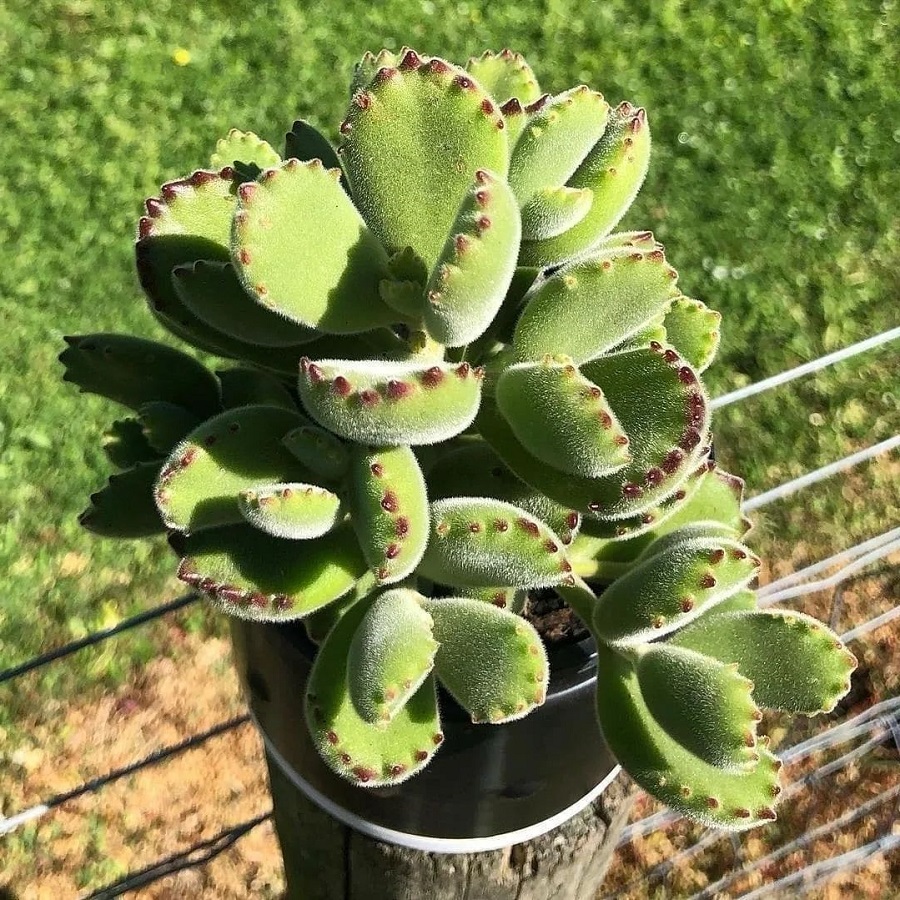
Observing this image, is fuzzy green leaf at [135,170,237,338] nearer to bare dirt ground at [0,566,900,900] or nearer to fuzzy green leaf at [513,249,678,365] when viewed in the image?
fuzzy green leaf at [513,249,678,365]

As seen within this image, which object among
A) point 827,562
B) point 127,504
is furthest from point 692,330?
point 827,562

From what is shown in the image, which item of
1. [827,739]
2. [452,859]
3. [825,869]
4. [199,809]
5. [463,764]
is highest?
[463,764]

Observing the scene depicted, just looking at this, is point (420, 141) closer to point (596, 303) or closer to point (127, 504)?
point (596, 303)

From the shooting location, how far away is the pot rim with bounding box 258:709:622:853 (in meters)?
0.92

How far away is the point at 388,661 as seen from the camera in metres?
0.68

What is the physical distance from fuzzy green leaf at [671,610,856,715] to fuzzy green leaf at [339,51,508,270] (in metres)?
0.37

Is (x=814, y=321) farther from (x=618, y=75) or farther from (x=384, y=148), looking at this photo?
(x=384, y=148)

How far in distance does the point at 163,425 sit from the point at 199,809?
1.48 metres

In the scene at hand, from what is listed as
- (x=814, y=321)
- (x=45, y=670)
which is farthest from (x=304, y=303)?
(x=814, y=321)

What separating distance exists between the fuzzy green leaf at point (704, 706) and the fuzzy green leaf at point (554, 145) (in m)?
0.35

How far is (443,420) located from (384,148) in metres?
0.20

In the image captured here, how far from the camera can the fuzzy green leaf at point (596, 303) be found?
0.71 metres

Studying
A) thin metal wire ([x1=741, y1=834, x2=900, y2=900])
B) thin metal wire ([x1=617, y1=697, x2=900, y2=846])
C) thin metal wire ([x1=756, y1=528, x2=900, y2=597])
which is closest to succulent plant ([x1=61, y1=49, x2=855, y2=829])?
thin metal wire ([x1=756, y1=528, x2=900, y2=597])

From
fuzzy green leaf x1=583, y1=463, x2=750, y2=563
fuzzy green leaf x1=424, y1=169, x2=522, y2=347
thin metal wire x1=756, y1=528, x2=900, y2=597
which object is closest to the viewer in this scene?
fuzzy green leaf x1=424, y1=169, x2=522, y2=347
